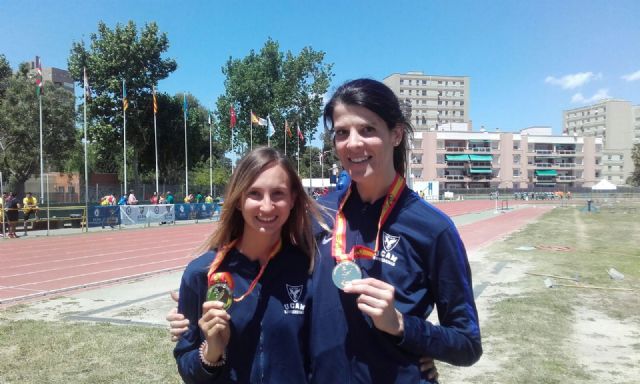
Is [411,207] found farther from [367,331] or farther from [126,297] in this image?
[126,297]

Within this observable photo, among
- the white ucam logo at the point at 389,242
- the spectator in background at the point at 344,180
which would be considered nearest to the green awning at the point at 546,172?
the spectator in background at the point at 344,180

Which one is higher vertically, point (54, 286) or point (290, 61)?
point (290, 61)

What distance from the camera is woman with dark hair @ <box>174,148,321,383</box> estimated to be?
1.97m

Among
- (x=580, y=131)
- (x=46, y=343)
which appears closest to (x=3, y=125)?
(x=46, y=343)

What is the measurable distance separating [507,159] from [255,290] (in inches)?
4067

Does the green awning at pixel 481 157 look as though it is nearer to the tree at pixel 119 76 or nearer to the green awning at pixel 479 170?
the green awning at pixel 479 170

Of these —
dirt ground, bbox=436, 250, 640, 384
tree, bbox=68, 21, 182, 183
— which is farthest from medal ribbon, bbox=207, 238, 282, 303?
tree, bbox=68, 21, 182, 183

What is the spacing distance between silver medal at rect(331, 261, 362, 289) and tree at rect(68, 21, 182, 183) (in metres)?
43.6

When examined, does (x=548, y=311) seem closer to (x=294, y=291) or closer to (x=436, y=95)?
(x=294, y=291)

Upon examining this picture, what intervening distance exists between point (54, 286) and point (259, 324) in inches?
381

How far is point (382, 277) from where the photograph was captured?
5.84ft

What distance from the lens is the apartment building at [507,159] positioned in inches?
3738

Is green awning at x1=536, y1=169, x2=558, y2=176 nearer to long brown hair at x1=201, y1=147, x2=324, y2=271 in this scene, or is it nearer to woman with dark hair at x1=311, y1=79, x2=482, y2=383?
long brown hair at x1=201, y1=147, x2=324, y2=271

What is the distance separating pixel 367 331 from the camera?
1753 millimetres
